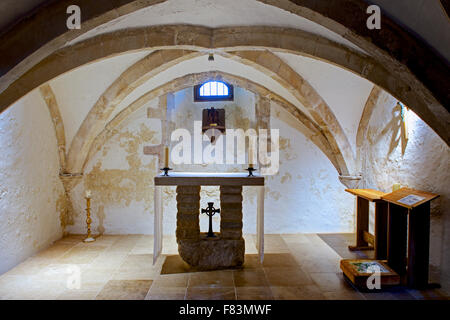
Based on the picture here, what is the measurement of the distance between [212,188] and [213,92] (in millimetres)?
2133

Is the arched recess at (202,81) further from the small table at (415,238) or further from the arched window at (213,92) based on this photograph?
the small table at (415,238)

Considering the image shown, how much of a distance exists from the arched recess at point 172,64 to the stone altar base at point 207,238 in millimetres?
1998

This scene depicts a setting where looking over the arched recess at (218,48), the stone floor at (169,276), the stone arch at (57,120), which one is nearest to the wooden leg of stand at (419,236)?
the stone floor at (169,276)

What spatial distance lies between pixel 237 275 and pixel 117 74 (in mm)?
3609

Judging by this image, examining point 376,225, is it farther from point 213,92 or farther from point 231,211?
point 213,92

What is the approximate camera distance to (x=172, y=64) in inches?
195

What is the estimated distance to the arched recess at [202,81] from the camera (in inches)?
239

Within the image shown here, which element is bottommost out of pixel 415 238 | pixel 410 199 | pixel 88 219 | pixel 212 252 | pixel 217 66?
pixel 212 252

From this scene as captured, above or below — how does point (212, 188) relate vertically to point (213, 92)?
below

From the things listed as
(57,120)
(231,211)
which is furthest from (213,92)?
(231,211)

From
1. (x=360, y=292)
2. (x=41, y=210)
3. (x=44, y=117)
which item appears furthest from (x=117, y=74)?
(x=360, y=292)

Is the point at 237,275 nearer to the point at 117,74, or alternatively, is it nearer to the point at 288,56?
the point at 288,56

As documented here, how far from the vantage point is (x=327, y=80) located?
194 inches

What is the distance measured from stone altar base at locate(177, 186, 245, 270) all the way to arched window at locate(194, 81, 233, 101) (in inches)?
116
